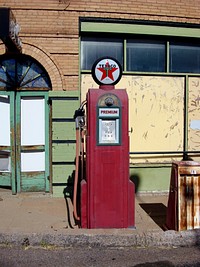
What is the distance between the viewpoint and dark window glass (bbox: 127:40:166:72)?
743 cm

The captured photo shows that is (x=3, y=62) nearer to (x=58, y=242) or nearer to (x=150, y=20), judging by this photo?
(x=150, y=20)

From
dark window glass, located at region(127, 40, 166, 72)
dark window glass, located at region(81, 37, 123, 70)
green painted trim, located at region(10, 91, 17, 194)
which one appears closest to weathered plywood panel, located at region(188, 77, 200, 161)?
dark window glass, located at region(127, 40, 166, 72)

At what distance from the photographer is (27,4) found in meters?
6.94

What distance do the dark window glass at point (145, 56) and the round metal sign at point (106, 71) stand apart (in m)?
2.53

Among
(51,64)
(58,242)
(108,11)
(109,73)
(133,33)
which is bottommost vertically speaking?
(58,242)

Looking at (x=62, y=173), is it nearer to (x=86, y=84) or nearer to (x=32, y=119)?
(x=32, y=119)

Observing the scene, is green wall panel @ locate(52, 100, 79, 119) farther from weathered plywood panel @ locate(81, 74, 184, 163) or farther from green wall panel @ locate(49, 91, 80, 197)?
weathered plywood panel @ locate(81, 74, 184, 163)

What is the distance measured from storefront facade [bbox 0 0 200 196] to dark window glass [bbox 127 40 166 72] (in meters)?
0.02

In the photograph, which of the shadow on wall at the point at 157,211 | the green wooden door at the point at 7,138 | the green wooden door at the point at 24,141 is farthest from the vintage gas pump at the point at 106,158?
the green wooden door at the point at 7,138

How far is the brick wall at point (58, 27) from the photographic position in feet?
22.8

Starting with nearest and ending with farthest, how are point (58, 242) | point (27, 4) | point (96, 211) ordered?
1. point (58, 242)
2. point (96, 211)
3. point (27, 4)

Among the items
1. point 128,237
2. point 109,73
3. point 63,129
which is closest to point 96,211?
point 128,237

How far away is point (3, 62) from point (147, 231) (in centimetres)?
483

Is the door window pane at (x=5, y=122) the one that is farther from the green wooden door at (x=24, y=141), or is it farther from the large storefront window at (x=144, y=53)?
the large storefront window at (x=144, y=53)
